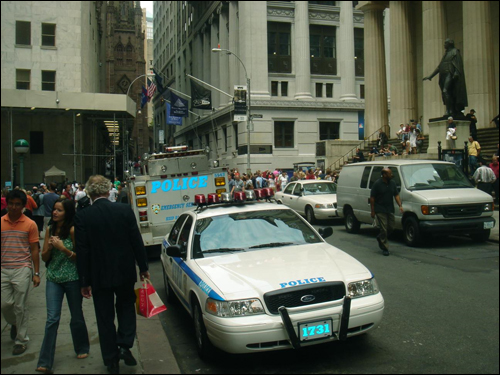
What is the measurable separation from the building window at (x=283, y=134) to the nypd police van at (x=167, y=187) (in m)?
25.4

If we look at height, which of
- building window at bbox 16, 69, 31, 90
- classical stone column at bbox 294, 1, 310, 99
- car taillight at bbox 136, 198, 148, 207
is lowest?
car taillight at bbox 136, 198, 148, 207

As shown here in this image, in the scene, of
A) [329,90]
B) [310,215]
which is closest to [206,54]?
[329,90]

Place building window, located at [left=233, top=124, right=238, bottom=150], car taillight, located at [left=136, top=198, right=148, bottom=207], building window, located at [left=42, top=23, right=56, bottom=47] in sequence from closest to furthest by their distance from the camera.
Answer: building window, located at [left=42, top=23, right=56, bottom=47], car taillight, located at [left=136, top=198, right=148, bottom=207], building window, located at [left=233, top=124, right=238, bottom=150]

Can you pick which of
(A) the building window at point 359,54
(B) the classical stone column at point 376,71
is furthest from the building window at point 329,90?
(B) the classical stone column at point 376,71

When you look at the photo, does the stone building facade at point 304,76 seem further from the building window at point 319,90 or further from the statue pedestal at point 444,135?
the statue pedestal at point 444,135

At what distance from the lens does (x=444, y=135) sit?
2153 centimetres

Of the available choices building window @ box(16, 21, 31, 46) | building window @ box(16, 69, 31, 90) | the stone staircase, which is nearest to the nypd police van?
building window @ box(16, 69, 31, 90)

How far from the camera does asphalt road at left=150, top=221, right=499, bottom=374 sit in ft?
12.7

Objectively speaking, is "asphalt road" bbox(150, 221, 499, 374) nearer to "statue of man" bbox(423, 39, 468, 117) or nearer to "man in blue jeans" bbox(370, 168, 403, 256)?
"man in blue jeans" bbox(370, 168, 403, 256)

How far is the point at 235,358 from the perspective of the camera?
5145 mm

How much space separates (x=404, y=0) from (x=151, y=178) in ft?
72.8

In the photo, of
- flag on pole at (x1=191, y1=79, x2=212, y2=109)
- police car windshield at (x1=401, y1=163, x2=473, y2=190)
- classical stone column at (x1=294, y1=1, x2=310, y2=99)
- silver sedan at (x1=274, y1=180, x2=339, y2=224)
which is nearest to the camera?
police car windshield at (x1=401, y1=163, x2=473, y2=190)

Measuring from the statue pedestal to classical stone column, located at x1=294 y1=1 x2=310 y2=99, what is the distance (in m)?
18.4

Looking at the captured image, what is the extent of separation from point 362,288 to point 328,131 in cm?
3620
